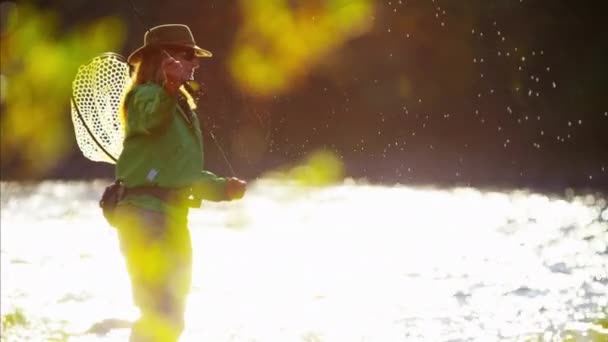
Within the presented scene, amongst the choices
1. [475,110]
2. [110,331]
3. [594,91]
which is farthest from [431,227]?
[475,110]

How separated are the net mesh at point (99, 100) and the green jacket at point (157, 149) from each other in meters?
1.14

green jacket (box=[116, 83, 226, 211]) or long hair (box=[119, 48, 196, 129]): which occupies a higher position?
long hair (box=[119, 48, 196, 129])

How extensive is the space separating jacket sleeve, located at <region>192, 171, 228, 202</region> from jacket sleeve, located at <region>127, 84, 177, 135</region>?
19.2 inches

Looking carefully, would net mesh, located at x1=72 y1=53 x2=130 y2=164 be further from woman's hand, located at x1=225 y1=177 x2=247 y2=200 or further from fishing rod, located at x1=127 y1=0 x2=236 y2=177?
woman's hand, located at x1=225 y1=177 x2=247 y2=200

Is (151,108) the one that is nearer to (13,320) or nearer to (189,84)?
(189,84)

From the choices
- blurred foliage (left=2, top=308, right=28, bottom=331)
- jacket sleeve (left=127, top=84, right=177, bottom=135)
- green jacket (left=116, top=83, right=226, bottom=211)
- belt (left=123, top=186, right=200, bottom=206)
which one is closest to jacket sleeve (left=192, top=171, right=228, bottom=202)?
green jacket (left=116, top=83, right=226, bottom=211)

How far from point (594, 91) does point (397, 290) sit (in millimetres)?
132601

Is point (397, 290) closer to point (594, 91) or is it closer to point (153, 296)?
point (153, 296)

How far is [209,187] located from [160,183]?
340 millimetres

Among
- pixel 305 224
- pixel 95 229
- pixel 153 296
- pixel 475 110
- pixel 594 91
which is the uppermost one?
pixel 475 110

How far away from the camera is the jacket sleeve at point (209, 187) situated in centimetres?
691

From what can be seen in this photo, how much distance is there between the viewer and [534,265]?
3012cm

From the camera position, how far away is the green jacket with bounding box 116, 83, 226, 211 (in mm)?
6578

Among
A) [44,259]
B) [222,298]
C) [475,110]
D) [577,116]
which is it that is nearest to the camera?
[222,298]
